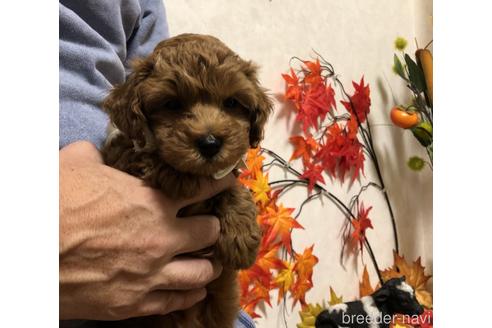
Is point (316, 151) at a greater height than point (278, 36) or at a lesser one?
lesser

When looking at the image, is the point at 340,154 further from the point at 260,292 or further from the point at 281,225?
the point at 260,292

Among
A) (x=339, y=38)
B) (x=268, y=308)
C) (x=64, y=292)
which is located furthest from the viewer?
(x=339, y=38)

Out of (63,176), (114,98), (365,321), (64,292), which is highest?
(114,98)

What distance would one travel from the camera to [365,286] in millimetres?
2799

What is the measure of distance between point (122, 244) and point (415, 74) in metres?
2.50

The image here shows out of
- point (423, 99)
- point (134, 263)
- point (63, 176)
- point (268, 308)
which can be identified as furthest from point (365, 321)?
point (63, 176)

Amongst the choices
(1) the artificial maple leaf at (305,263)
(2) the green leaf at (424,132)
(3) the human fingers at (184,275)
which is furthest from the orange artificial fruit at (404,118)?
(3) the human fingers at (184,275)

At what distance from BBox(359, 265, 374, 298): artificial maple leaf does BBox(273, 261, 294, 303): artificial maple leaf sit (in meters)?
0.75

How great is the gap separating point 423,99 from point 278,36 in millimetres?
1208

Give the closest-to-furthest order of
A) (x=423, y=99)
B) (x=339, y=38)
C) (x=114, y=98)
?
(x=114, y=98)
(x=339, y=38)
(x=423, y=99)

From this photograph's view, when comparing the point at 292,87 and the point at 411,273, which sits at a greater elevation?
the point at 292,87

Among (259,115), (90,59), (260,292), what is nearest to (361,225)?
(260,292)

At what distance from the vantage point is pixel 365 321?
2.38 metres
